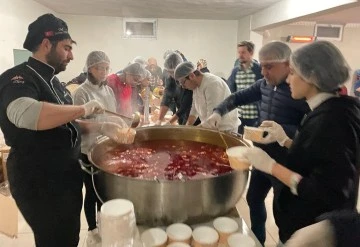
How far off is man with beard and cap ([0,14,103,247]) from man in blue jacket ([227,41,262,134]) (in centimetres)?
218

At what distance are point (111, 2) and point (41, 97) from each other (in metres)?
4.51

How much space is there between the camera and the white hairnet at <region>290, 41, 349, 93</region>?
1050 millimetres

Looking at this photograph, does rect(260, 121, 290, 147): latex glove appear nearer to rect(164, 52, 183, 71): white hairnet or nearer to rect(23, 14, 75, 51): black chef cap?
rect(23, 14, 75, 51): black chef cap

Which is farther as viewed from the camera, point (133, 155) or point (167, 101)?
point (167, 101)

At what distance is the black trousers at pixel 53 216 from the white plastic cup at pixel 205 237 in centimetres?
70

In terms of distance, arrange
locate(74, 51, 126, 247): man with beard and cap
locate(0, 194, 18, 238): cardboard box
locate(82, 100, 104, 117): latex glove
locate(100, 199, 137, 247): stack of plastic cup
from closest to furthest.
→ locate(100, 199, 137, 247): stack of plastic cup
locate(82, 100, 104, 117): latex glove
locate(74, 51, 126, 247): man with beard and cap
locate(0, 194, 18, 238): cardboard box

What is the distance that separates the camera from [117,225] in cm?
89

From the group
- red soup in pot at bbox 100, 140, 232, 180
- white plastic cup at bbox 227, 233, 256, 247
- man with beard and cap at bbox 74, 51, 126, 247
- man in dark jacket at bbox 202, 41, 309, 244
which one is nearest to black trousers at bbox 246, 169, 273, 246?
man in dark jacket at bbox 202, 41, 309, 244

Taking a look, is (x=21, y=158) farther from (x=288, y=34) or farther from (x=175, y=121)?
(x=288, y=34)

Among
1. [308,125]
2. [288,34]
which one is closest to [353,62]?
[288,34]

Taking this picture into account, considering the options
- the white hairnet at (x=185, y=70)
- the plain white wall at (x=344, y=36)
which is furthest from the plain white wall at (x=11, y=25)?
the plain white wall at (x=344, y=36)

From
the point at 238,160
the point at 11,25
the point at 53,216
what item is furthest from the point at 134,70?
the point at 11,25

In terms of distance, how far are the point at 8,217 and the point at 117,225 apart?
5.82 feet

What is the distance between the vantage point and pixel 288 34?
7.00 m
